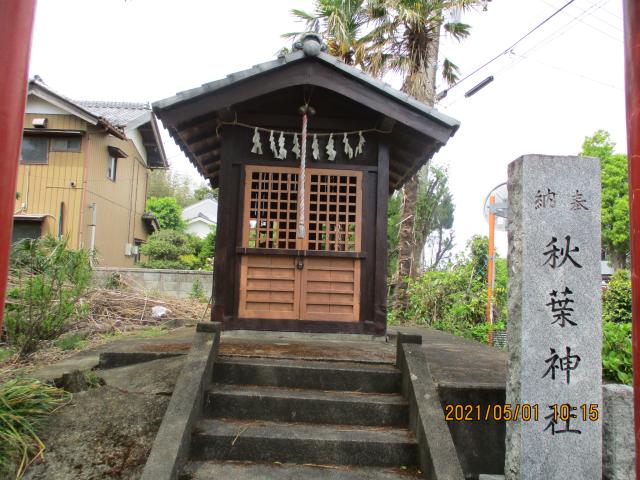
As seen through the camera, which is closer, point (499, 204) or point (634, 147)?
point (634, 147)

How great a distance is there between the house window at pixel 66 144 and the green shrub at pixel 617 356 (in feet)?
60.3

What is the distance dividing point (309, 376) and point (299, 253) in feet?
7.42

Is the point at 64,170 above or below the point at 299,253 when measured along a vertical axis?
above

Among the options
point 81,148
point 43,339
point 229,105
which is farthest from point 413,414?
point 81,148

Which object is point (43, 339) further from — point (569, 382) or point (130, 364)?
point (569, 382)

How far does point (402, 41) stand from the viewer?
43.3 feet

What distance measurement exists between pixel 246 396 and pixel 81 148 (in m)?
A: 16.6

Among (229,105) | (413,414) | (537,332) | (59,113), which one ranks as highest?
(59,113)

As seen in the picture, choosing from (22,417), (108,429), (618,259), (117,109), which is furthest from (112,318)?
(618,259)

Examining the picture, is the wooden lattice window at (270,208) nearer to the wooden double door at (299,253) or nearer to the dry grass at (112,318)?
the wooden double door at (299,253)

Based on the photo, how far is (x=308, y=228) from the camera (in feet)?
22.4

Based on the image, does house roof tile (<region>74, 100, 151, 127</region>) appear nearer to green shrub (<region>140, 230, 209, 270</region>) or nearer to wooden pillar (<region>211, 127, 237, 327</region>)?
green shrub (<region>140, 230, 209, 270</region>)

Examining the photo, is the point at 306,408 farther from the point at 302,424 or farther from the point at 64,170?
the point at 64,170

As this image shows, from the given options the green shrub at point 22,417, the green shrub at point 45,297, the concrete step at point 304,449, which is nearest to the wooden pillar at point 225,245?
the green shrub at point 45,297
